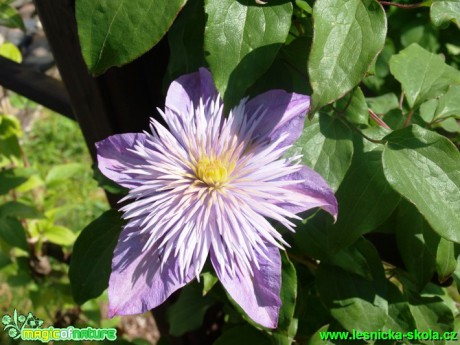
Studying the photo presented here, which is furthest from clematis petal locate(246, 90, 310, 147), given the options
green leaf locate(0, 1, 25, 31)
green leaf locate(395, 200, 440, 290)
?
green leaf locate(0, 1, 25, 31)

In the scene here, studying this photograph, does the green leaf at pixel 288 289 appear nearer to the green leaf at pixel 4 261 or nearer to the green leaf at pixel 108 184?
the green leaf at pixel 108 184

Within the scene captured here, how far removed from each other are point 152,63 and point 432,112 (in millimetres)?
466

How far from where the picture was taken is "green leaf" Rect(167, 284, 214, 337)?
1.10 metres

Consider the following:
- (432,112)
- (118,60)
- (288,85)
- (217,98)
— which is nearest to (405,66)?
(432,112)

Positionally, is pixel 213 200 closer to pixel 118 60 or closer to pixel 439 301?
pixel 118 60

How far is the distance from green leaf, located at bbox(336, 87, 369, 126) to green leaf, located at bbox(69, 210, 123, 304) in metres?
0.34

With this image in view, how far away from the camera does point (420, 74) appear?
78cm

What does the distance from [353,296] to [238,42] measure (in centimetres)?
44

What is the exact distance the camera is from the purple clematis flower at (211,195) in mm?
548

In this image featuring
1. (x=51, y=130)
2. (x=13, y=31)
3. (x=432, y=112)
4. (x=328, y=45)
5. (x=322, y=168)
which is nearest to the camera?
(x=328, y=45)

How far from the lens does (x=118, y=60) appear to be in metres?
0.50

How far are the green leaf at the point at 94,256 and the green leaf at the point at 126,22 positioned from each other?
0.32 metres

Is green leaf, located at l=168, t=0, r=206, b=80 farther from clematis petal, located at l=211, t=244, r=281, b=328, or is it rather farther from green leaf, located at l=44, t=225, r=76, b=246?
green leaf, located at l=44, t=225, r=76, b=246

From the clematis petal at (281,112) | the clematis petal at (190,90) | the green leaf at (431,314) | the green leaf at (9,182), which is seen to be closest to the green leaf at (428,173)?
the clematis petal at (281,112)
